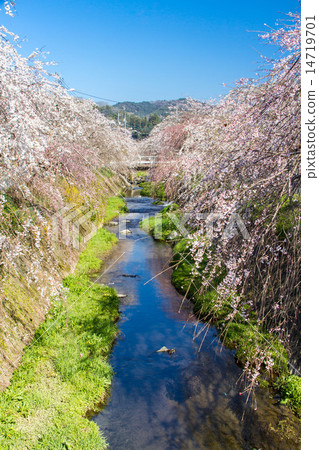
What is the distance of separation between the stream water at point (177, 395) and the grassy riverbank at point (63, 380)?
271 mm

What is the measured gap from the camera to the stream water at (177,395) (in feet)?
14.8

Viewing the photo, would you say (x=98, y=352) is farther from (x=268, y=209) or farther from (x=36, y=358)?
(x=268, y=209)

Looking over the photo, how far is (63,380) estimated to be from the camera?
516 cm

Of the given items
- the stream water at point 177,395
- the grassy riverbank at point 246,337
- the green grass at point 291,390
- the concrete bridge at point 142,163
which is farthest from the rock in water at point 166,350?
the concrete bridge at point 142,163

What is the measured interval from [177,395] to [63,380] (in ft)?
5.70

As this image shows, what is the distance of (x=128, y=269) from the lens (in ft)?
34.4

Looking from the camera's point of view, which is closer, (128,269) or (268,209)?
Result: (268,209)

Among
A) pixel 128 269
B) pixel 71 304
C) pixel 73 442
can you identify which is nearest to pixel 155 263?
pixel 128 269

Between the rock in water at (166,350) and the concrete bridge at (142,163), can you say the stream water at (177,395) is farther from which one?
the concrete bridge at (142,163)

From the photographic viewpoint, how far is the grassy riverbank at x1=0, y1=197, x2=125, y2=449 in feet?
13.6

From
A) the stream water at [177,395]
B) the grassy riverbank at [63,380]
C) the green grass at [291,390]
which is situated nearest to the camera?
the grassy riverbank at [63,380]

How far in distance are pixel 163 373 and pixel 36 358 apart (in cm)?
207

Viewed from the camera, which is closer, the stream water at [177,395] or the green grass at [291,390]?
the stream water at [177,395]

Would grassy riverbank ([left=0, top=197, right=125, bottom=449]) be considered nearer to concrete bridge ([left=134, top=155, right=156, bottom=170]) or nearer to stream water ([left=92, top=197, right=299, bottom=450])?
stream water ([left=92, top=197, right=299, bottom=450])
